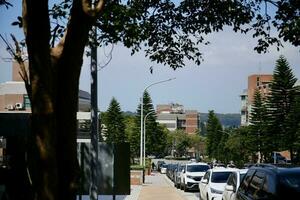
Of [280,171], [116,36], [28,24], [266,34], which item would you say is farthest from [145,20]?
[28,24]

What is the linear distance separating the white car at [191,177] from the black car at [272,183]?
79.2 feet

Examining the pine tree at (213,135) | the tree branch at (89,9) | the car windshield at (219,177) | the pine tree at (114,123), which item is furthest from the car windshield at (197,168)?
the pine tree at (213,135)

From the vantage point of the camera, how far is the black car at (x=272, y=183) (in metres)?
8.95

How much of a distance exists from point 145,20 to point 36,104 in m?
4.70

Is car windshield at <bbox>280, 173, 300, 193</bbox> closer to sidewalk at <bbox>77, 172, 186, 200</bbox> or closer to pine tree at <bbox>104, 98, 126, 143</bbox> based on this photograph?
sidewalk at <bbox>77, 172, 186, 200</bbox>

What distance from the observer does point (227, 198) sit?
13.9 meters

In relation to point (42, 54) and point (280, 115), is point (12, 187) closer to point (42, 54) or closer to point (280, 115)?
point (42, 54)

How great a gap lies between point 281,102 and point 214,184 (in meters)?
54.0

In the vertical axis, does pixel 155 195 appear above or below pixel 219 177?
below

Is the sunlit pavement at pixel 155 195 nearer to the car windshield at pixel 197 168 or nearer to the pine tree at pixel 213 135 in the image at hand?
the car windshield at pixel 197 168

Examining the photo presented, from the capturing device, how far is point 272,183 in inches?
369

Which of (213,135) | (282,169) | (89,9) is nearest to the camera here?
(89,9)

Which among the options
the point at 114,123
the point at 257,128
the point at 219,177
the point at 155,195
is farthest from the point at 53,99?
the point at 114,123

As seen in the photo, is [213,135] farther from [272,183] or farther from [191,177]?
[272,183]
